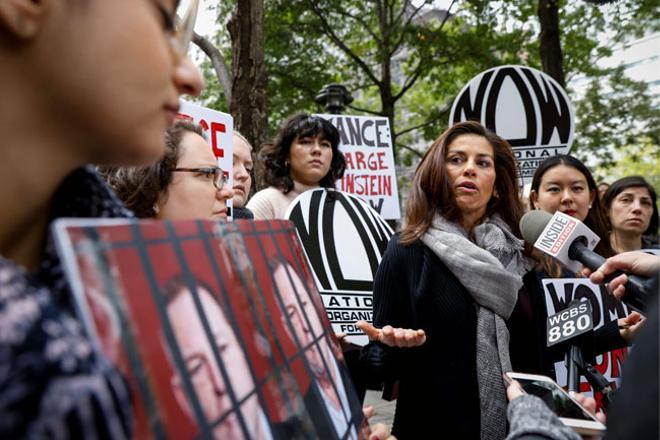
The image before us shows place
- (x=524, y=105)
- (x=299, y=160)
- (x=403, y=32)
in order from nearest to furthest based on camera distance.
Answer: (x=299, y=160) → (x=524, y=105) → (x=403, y=32)

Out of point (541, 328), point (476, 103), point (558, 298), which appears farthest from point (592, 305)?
point (476, 103)

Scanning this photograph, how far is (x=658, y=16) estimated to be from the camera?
34.0 ft

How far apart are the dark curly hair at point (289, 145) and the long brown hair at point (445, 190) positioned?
1.29 metres

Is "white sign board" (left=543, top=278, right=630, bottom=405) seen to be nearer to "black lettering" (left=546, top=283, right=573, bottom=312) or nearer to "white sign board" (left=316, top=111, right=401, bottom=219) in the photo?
"black lettering" (left=546, top=283, right=573, bottom=312)

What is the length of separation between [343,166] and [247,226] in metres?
3.44

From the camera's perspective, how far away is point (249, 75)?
6207mm

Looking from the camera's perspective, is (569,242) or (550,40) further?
(550,40)

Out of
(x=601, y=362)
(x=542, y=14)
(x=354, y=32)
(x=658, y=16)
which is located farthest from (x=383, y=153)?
(x=354, y=32)

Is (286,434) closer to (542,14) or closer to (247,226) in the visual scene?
(247,226)

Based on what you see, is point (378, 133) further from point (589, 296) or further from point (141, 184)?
point (141, 184)

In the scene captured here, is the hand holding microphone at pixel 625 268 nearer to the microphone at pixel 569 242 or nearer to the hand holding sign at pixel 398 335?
the microphone at pixel 569 242

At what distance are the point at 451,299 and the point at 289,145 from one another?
1.99 meters

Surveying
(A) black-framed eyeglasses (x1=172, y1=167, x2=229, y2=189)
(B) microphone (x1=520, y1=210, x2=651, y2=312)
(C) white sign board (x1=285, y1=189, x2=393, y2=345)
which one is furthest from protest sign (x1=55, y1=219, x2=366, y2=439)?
(C) white sign board (x1=285, y1=189, x2=393, y2=345)

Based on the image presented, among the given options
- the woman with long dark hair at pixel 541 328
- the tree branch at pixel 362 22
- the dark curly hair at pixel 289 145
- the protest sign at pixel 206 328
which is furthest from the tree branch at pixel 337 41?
the protest sign at pixel 206 328
